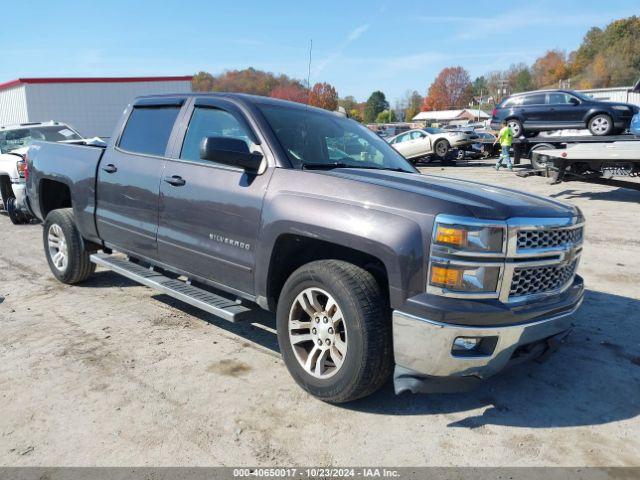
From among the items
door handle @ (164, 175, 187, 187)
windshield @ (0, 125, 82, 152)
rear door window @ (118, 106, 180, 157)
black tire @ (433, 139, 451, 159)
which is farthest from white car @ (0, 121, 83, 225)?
black tire @ (433, 139, 451, 159)

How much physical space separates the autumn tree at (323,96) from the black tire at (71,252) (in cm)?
281

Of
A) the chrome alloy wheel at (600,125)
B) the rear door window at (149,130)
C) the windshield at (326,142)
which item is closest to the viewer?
the windshield at (326,142)

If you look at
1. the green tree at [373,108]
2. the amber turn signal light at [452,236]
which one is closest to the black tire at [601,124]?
the amber turn signal light at [452,236]

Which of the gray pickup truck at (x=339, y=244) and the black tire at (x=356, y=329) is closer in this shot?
the gray pickup truck at (x=339, y=244)

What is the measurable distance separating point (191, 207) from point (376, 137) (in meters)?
1.86

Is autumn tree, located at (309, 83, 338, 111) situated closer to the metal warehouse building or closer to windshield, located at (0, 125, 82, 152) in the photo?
windshield, located at (0, 125, 82, 152)

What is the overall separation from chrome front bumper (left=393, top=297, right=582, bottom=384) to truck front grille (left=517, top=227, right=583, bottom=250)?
1.46ft

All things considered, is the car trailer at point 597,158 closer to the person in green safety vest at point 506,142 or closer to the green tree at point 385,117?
the person in green safety vest at point 506,142

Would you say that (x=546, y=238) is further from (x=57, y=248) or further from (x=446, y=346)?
(x=57, y=248)

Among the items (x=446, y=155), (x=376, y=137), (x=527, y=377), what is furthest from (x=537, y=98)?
(x=527, y=377)

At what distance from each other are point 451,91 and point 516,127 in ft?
432

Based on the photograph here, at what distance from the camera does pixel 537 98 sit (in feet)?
60.5

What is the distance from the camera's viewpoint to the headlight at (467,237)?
110 inches

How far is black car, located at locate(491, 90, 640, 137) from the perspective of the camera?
16.9 meters
